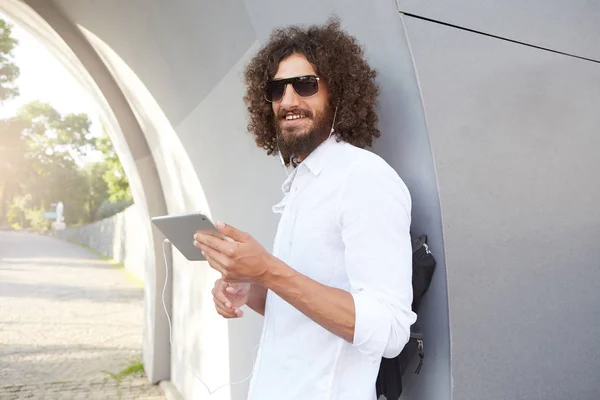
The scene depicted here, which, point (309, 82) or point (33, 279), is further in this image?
point (33, 279)

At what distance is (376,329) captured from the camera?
1602mm

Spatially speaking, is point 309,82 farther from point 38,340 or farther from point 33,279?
point 33,279

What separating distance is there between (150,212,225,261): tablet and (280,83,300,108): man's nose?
1.84ft

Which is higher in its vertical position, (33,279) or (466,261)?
(466,261)

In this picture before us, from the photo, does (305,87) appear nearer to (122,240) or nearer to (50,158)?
(122,240)

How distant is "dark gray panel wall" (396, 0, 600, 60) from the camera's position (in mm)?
2252

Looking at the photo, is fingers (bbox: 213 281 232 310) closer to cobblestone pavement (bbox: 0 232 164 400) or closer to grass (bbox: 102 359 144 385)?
cobblestone pavement (bbox: 0 232 164 400)

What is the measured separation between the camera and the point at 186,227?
1843 millimetres

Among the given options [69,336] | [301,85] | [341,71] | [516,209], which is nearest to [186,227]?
[301,85]

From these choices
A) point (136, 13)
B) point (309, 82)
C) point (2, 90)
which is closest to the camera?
point (309, 82)

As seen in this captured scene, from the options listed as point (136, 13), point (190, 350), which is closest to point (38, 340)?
point (190, 350)

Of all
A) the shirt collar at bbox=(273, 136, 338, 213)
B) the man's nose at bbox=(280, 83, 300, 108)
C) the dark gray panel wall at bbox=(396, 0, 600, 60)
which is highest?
the dark gray panel wall at bbox=(396, 0, 600, 60)

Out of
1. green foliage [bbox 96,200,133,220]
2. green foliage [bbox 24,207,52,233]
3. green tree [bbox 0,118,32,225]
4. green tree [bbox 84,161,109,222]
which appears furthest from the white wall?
green foliage [bbox 24,207,52,233]

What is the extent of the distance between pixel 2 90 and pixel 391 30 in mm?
35184
